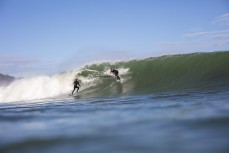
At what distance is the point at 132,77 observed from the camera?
26.9 m

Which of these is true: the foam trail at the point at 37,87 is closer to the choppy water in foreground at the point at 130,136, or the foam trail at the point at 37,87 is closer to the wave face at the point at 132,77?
the wave face at the point at 132,77

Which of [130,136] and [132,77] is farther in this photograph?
[132,77]

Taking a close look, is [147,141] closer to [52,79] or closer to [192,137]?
[192,137]

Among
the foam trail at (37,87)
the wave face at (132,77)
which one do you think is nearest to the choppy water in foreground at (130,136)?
the wave face at (132,77)

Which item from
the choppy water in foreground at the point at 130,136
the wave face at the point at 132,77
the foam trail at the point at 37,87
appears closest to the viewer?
the choppy water in foreground at the point at 130,136

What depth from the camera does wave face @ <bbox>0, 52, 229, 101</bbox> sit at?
2277 cm

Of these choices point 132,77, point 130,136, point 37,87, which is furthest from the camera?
point 37,87

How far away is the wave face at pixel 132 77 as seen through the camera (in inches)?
896

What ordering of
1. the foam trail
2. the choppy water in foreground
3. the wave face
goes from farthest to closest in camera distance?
the foam trail < the wave face < the choppy water in foreground

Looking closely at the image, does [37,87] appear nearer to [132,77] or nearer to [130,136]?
[132,77]

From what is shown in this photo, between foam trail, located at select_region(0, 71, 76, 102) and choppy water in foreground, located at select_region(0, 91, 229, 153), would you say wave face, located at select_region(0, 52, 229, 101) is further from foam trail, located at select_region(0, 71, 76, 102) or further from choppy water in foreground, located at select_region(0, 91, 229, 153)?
choppy water in foreground, located at select_region(0, 91, 229, 153)

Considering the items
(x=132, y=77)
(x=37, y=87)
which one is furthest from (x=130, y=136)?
(x=37, y=87)

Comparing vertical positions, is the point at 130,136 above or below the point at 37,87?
above

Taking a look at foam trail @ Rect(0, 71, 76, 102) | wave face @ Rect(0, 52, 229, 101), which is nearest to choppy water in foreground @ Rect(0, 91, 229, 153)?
wave face @ Rect(0, 52, 229, 101)
